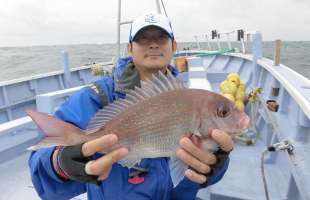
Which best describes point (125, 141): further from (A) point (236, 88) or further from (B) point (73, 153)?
(A) point (236, 88)

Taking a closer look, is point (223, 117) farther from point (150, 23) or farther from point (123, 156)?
point (150, 23)

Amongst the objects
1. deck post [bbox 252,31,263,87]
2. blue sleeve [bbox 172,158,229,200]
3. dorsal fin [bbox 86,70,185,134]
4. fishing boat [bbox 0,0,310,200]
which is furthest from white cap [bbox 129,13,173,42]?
deck post [bbox 252,31,263,87]

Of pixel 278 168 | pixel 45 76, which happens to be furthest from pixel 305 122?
pixel 45 76

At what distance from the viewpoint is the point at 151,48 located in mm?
2008

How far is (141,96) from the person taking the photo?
1582 mm

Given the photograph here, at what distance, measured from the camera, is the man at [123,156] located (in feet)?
5.00

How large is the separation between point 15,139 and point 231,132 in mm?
3357

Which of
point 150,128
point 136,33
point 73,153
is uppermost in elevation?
point 136,33

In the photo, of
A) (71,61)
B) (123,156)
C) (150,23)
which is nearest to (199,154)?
(123,156)

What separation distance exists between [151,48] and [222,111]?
69 centimetres

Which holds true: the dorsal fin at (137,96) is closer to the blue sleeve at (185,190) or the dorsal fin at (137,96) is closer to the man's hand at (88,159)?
the man's hand at (88,159)

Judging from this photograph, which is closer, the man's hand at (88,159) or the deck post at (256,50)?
the man's hand at (88,159)

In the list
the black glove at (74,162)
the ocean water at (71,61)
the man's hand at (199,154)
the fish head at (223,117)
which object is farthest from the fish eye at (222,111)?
the ocean water at (71,61)

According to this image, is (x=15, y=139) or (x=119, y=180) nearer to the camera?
(x=119, y=180)
